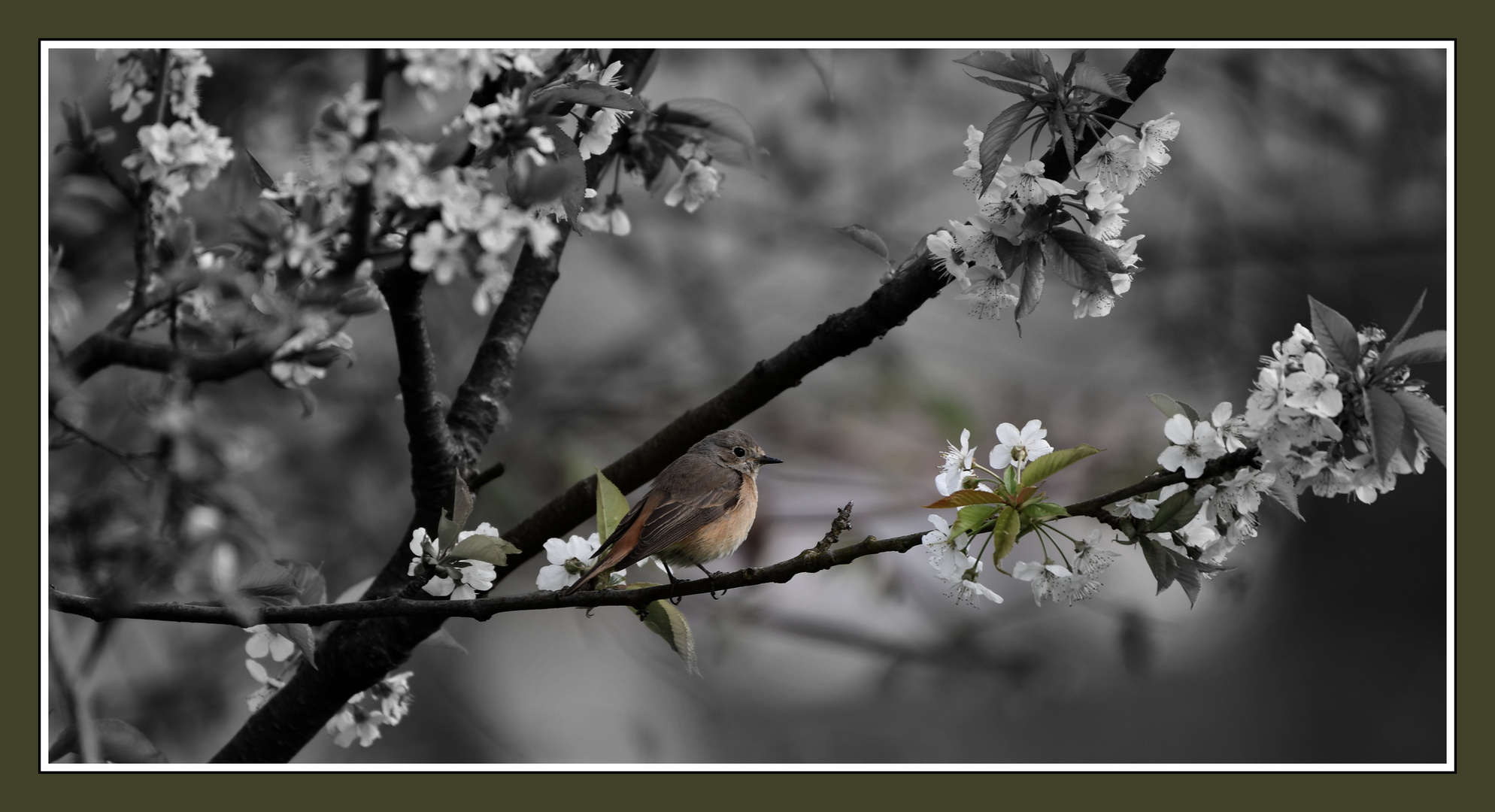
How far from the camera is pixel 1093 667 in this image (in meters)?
3.81

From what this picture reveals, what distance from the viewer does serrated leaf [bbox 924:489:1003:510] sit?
1.47m

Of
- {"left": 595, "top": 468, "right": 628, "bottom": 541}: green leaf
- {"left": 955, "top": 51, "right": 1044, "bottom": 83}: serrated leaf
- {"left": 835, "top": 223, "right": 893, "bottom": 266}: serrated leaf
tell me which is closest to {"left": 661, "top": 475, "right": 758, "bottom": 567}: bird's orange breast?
{"left": 595, "top": 468, "right": 628, "bottom": 541}: green leaf

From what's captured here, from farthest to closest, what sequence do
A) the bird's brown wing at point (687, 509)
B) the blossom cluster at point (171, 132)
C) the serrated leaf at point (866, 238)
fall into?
the bird's brown wing at point (687, 509) < the serrated leaf at point (866, 238) < the blossom cluster at point (171, 132)

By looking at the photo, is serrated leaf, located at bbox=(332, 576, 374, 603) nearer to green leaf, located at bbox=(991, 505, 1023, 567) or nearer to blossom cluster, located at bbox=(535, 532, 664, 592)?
blossom cluster, located at bbox=(535, 532, 664, 592)

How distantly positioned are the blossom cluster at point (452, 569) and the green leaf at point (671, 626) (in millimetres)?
219

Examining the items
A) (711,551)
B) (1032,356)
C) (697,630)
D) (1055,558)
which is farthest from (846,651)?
(1055,558)

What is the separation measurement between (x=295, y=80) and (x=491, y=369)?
3.19 ft

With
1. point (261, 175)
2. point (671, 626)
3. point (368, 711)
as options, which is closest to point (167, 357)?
point (261, 175)

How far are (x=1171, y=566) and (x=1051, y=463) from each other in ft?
0.73

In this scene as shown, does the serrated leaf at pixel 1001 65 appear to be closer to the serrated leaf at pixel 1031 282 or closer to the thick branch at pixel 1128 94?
the thick branch at pixel 1128 94

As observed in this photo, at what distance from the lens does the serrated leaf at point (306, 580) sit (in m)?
1.78

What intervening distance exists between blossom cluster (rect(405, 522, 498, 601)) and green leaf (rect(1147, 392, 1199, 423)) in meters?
0.91

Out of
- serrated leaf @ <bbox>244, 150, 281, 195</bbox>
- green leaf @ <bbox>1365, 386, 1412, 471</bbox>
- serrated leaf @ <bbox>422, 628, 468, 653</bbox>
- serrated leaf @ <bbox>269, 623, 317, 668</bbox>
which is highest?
serrated leaf @ <bbox>244, 150, 281, 195</bbox>

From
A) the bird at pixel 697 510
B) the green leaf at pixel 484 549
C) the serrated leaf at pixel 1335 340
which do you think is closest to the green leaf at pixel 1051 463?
the serrated leaf at pixel 1335 340
